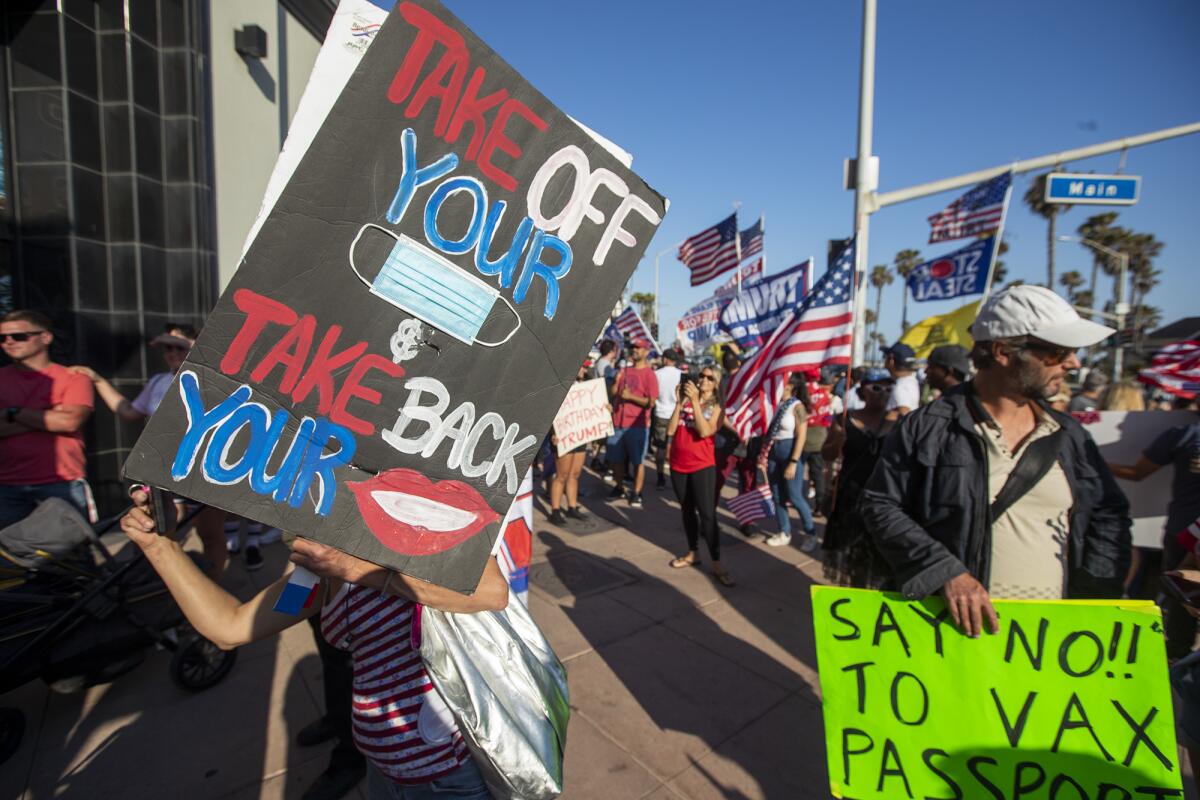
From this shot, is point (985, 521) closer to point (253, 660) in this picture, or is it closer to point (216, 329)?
point (216, 329)

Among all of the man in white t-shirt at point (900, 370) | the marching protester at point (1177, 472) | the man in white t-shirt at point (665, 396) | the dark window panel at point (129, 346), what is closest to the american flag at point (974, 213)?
the man in white t-shirt at point (900, 370)

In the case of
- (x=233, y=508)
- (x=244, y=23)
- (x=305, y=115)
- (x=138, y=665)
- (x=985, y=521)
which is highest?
(x=244, y=23)

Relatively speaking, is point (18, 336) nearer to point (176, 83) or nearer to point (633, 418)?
point (176, 83)

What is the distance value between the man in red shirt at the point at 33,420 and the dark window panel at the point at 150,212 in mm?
3435

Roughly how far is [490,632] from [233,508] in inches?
27.7

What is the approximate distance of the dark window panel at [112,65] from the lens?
637 centimetres

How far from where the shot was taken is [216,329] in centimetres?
117

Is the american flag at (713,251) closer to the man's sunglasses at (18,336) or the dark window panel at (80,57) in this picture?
the dark window panel at (80,57)

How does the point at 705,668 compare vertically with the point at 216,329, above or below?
below

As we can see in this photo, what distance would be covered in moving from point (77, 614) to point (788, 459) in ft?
18.0

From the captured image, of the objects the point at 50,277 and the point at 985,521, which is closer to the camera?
the point at 985,521

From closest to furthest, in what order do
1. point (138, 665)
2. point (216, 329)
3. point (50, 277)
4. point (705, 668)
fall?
point (216, 329) → point (138, 665) → point (705, 668) → point (50, 277)

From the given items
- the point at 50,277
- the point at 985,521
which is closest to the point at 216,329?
the point at 985,521

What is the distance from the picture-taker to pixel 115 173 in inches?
253
